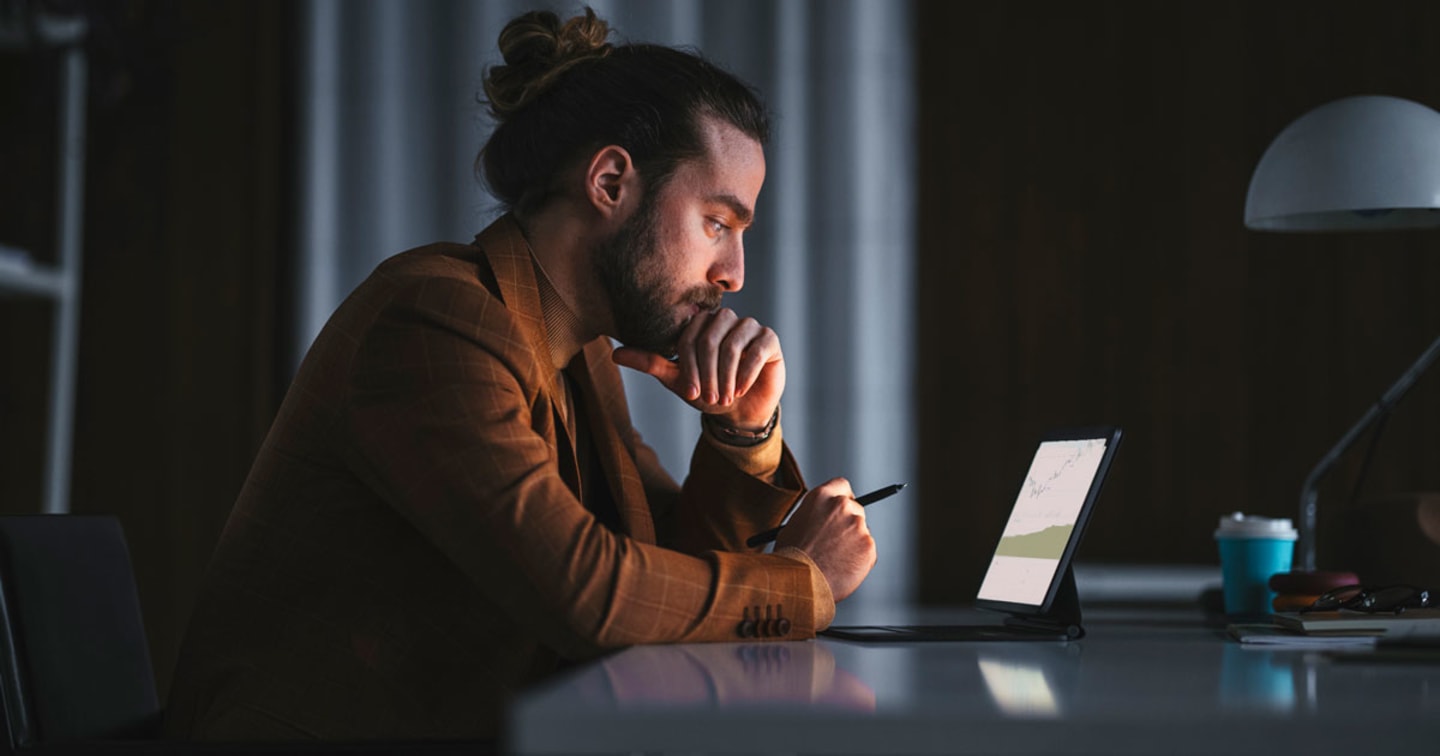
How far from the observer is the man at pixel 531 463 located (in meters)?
1.14

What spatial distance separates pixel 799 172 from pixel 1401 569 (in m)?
1.94

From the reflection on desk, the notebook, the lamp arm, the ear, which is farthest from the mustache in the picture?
the lamp arm

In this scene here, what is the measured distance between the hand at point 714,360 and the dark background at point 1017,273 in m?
1.80

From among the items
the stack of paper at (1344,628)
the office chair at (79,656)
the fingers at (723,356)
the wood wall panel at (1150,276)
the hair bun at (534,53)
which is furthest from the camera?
the wood wall panel at (1150,276)

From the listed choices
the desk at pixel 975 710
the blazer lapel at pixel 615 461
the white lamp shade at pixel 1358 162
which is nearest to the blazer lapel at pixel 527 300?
the blazer lapel at pixel 615 461

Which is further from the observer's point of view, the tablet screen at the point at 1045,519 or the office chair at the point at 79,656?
the tablet screen at the point at 1045,519

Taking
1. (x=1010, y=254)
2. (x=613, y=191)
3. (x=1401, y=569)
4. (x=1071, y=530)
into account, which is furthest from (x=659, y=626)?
(x=1010, y=254)

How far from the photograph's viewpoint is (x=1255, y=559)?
165 centimetres

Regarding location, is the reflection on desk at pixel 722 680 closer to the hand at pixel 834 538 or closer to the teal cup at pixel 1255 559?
the hand at pixel 834 538

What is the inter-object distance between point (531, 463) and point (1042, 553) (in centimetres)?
58

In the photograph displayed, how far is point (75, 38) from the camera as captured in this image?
3.18 metres

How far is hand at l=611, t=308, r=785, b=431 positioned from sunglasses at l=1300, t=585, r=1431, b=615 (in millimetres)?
581

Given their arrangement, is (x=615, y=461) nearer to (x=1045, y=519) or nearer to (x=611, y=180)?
(x=611, y=180)

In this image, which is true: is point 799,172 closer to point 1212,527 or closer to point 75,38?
point 1212,527
